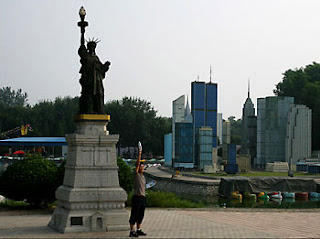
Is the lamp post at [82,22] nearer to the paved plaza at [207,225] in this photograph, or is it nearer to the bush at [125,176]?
the paved plaza at [207,225]

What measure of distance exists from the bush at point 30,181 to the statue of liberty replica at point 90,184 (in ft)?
17.3

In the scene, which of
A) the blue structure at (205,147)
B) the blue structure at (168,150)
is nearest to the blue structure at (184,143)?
the blue structure at (205,147)

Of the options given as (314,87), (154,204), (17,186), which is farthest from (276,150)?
(17,186)

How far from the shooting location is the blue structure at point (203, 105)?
46.7m

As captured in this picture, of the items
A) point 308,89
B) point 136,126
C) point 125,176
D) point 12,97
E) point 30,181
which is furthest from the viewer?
point 12,97

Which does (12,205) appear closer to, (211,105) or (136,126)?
(211,105)

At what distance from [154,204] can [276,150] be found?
111ft

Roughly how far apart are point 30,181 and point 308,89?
173 ft

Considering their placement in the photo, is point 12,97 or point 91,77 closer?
point 91,77

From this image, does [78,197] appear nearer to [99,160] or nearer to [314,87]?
[99,160]

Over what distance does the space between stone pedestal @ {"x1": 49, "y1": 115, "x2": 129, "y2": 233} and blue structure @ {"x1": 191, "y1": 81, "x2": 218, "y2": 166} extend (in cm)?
3419

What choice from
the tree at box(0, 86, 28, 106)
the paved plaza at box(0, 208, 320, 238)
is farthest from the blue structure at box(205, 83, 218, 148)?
the tree at box(0, 86, 28, 106)

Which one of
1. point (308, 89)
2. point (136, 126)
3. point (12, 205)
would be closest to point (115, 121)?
point (136, 126)

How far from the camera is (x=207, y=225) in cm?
1339
